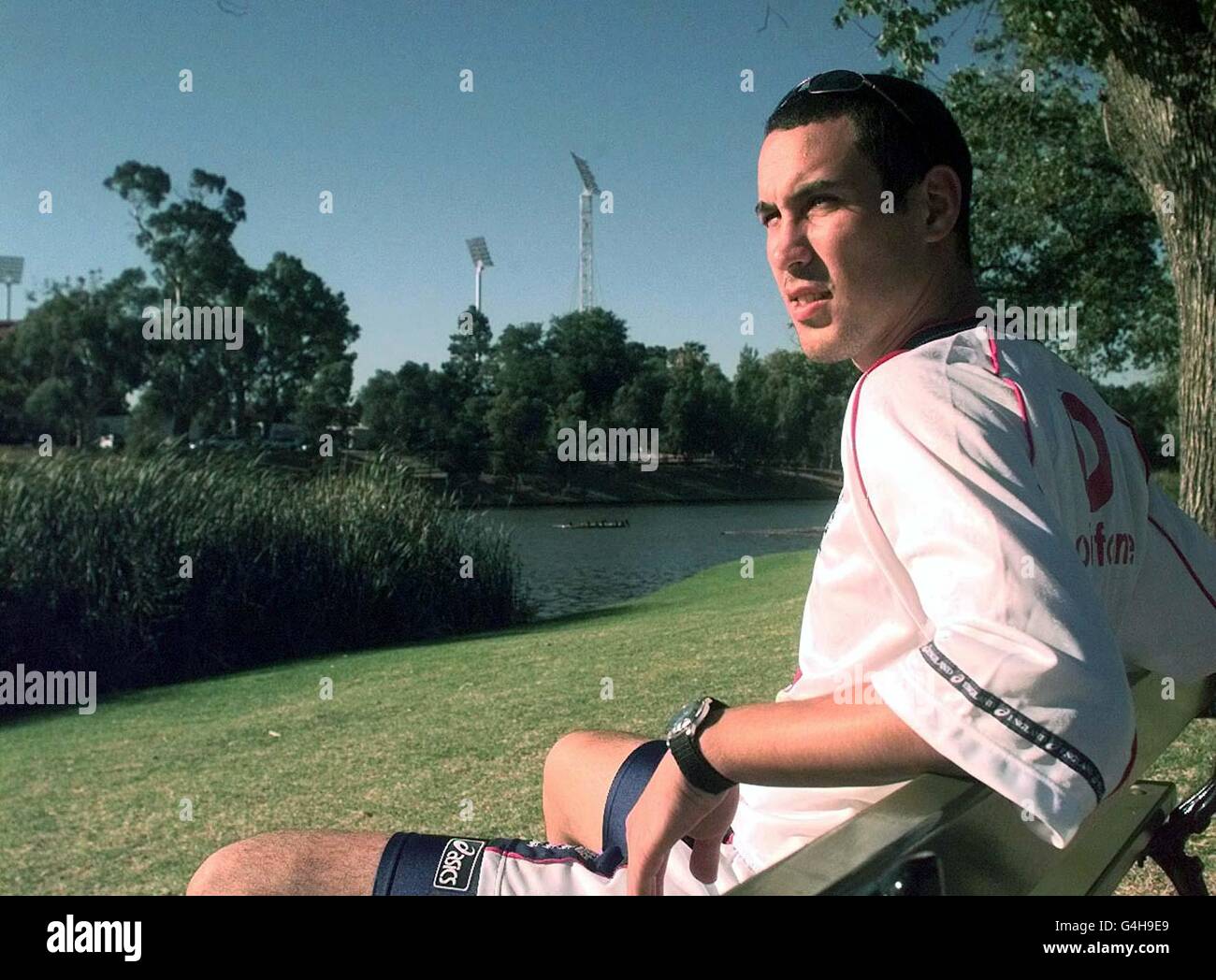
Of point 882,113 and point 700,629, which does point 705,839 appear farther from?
point 700,629

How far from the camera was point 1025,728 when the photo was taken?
97 cm

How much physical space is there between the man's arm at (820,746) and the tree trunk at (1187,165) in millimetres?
5654

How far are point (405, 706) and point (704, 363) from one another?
22042mm

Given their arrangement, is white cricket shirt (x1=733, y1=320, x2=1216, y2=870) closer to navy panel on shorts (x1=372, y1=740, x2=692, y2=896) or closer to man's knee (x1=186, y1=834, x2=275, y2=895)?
navy panel on shorts (x1=372, y1=740, x2=692, y2=896)

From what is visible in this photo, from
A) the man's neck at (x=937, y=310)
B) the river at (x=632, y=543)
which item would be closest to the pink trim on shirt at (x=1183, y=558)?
the man's neck at (x=937, y=310)

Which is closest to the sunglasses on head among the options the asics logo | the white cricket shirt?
the white cricket shirt

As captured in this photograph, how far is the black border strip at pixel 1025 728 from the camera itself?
97 centimetres

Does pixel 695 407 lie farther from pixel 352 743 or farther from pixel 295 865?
pixel 295 865

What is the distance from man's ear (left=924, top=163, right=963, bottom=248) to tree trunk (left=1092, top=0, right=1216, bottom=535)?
535cm

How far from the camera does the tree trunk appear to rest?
19.9 feet

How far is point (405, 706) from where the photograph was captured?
763cm

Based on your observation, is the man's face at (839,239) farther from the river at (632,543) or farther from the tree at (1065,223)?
the tree at (1065,223)

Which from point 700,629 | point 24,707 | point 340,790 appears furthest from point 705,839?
point 24,707

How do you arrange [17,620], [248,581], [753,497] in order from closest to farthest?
[17,620], [248,581], [753,497]
